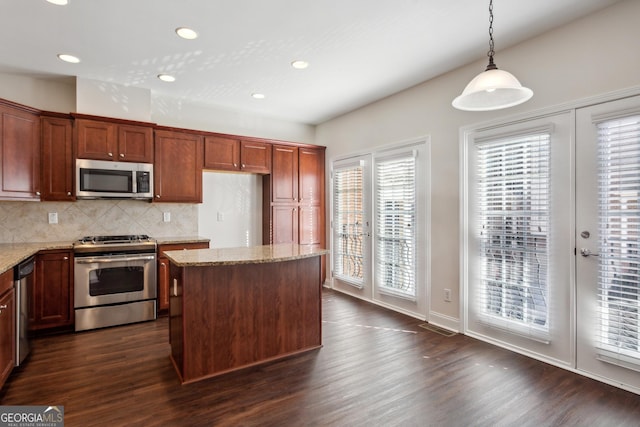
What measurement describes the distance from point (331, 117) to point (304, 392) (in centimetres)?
421

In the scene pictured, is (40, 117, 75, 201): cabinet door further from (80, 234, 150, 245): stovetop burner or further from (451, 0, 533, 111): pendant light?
(451, 0, 533, 111): pendant light

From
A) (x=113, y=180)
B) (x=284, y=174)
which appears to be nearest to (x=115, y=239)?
(x=113, y=180)

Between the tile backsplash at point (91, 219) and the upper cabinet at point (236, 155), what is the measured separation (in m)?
0.73

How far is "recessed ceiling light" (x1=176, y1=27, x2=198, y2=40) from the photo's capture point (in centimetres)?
277

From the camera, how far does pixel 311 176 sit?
5.45 meters

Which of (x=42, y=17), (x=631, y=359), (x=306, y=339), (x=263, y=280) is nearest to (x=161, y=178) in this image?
(x=42, y=17)

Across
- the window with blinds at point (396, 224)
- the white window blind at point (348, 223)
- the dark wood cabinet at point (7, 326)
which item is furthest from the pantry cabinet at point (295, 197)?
the dark wood cabinet at point (7, 326)

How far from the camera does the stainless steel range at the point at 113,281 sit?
352cm

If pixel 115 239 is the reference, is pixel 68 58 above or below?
above

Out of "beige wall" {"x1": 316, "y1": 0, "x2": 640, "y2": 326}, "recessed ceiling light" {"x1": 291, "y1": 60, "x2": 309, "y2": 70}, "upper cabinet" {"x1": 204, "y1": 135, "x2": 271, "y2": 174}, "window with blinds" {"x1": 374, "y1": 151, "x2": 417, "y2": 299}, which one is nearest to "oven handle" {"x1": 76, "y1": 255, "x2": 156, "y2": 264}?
"upper cabinet" {"x1": 204, "y1": 135, "x2": 271, "y2": 174}

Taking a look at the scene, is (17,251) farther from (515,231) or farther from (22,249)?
(515,231)

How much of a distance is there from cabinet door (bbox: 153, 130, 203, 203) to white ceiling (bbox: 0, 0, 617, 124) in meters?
0.65

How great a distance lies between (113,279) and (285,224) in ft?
7.75

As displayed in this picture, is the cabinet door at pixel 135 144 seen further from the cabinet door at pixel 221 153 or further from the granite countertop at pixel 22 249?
the granite countertop at pixel 22 249
